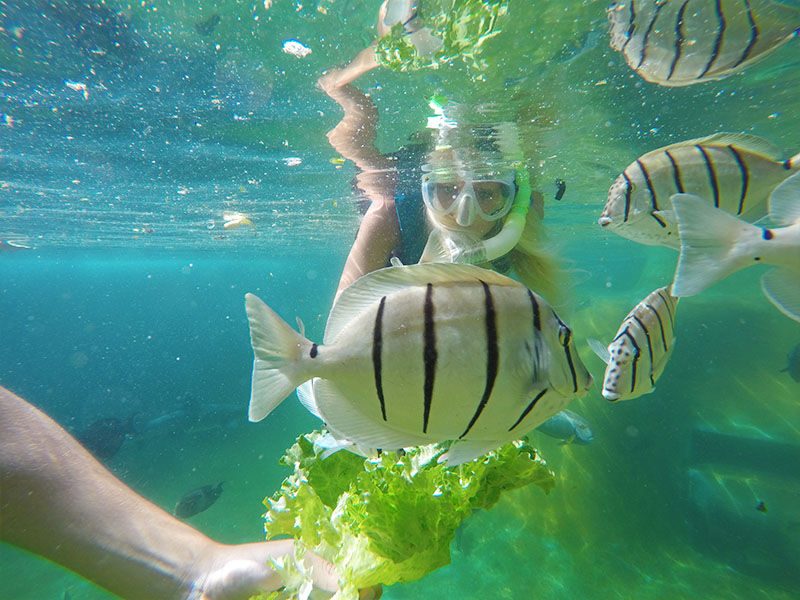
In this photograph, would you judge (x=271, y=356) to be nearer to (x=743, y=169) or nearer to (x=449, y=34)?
(x=743, y=169)

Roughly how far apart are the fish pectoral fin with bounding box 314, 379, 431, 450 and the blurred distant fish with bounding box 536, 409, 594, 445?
519cm

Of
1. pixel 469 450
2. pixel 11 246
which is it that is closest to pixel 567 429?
pixel 469 450

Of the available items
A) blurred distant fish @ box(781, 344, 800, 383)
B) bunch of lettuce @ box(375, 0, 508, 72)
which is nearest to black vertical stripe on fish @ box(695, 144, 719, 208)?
bunch of lettuce @ box(375, 0, 508, 72)

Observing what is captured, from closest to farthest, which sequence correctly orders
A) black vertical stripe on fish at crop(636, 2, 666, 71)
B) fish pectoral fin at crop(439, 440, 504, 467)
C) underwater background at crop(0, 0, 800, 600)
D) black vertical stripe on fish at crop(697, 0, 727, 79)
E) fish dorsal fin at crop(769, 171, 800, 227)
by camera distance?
fish pectoral fin at crop(439, 440, 504, 467), fish dorsal fin at crop(769, 171, 800, 227), black vertical stripe on fish at crop(697, 0, 727, 79), black vertical stripe on fish at crop(636, 2, 666, 71), underwater background at crop(0, 0, 800, 600)

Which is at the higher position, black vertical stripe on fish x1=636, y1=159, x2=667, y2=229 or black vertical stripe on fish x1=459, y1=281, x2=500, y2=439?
black vertical stripe on fish x1=636, y1=159, x2=667, y2=229

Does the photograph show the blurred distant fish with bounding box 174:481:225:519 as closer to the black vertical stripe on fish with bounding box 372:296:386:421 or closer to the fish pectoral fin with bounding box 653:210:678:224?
the black vertical stripe on fish with bounding box 372:296:386:421

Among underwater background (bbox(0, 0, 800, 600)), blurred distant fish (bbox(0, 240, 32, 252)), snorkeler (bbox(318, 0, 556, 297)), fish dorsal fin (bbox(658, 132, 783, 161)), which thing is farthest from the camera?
blurred distant fish (bbox(0, 240, 32, 252))

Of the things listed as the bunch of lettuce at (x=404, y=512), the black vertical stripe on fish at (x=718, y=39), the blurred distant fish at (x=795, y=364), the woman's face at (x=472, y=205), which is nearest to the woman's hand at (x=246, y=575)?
the bunch of lettuce at (x=404, y=512)

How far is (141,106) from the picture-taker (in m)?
7.30

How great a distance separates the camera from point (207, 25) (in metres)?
4.95

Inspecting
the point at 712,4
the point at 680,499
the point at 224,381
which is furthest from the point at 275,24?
the point at 224,381

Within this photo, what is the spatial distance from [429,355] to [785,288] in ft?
4.79

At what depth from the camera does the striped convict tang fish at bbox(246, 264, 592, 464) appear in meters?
1.12

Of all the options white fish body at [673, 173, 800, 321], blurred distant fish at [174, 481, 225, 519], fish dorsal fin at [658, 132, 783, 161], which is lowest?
blurred distant fish at [174, 481, 225, 519]
